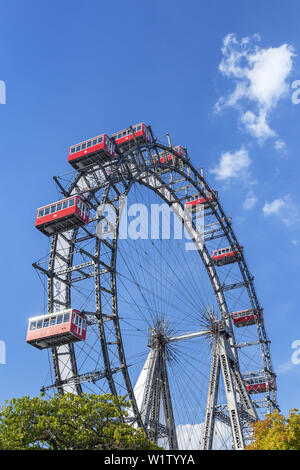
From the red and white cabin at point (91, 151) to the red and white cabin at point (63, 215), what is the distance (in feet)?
17.7

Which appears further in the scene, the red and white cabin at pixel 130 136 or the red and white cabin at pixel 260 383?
the red and white cabin at pixel 260 383

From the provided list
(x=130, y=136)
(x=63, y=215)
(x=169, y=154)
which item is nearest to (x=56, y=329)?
(x=63, y=215)

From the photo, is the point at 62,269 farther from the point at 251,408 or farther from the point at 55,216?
the point at 251,408

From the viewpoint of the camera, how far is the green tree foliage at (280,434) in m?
28.2

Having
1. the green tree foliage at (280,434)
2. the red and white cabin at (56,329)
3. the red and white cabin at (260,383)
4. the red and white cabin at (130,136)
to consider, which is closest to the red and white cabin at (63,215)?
the red and white cabin at (56,329)

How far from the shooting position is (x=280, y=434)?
28.7 metres

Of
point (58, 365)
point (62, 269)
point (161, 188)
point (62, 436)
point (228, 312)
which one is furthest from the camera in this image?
point (228, 312)

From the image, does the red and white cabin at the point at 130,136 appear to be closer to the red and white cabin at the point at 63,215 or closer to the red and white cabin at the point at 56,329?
the red and white cabin at the point at 63,215

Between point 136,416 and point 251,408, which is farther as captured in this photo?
point 251,408

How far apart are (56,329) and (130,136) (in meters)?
20.6

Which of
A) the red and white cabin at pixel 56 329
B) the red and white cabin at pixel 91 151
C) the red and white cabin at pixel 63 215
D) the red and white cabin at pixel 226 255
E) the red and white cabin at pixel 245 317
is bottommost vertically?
the red and white cabin at pixel 56 329

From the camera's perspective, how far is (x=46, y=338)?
36188 millimetres
